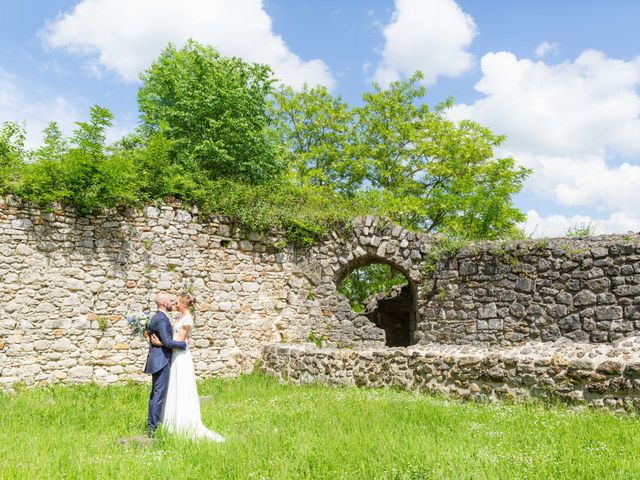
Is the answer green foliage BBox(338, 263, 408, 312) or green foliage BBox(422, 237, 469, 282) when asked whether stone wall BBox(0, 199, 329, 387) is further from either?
green foliage BBox(338, 263, 408, 312)

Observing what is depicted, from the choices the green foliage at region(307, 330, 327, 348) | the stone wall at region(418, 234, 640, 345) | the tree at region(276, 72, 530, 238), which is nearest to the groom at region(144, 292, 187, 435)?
the green foliage at region(307, 330, 327, 348)

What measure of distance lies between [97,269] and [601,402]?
9.04 m

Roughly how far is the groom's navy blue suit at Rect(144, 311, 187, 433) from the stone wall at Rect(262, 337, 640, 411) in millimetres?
3965

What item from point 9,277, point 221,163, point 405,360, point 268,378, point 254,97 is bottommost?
point 268,378

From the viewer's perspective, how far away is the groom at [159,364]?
6.36 metres

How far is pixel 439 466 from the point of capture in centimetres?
447

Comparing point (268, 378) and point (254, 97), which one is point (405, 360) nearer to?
point (268, 378)

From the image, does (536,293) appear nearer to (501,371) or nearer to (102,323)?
(501,371)

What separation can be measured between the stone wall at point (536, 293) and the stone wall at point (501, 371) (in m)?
2.67

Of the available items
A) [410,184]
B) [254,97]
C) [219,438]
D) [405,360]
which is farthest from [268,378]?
[410,184]

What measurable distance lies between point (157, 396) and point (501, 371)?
462cm

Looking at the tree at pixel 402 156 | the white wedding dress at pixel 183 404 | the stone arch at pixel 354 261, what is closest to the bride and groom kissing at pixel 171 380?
the white wedding dress at pixel 183 404

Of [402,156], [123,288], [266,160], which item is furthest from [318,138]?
[123,288]

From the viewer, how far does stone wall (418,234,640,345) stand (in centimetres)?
1009
